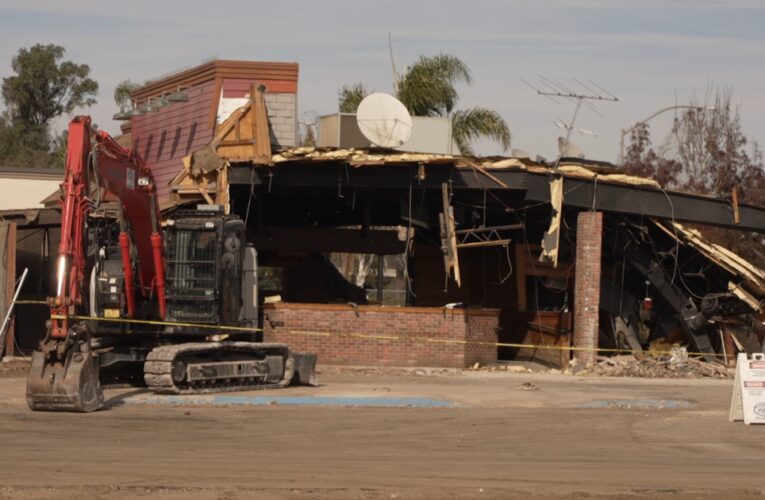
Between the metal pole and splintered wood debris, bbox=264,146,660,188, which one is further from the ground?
splintered wood debris, bbox=264,146,660,188

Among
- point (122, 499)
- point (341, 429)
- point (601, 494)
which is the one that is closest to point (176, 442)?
point (341, 429)

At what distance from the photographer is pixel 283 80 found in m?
29.7

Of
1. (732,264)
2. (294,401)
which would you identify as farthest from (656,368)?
(294,401)

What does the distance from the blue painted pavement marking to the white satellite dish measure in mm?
8121

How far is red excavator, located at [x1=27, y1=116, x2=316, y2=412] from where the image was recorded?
56.9ft

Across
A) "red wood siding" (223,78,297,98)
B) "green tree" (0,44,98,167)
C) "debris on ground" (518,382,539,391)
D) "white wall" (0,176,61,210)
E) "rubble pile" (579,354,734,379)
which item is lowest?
"debris on ground" (518,382,539,391)

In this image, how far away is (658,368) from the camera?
27500mm

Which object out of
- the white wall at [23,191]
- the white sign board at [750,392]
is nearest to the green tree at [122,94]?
the white wall at [23,191]

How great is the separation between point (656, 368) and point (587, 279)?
2.52 metres

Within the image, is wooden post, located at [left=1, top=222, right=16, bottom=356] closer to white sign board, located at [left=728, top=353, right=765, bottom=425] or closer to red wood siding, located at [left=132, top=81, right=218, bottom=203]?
red wood siding, located at [left=132, top=81, right=218, bottom=203]

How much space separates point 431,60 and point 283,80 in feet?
41.5

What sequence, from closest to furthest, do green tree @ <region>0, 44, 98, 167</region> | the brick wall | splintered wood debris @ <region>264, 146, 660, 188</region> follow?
splintered wood debris @ <region>264, 146, 660, 188</region>, the brick wall, green tree @ <region>0, 44, 98, 167</region>

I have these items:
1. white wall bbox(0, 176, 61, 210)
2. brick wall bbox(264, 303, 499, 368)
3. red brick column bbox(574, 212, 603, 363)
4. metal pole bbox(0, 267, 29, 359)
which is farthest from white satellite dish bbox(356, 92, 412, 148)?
white wall bbox(0, 176, 61, 210)

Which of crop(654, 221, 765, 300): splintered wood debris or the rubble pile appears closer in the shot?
the rubble pile
